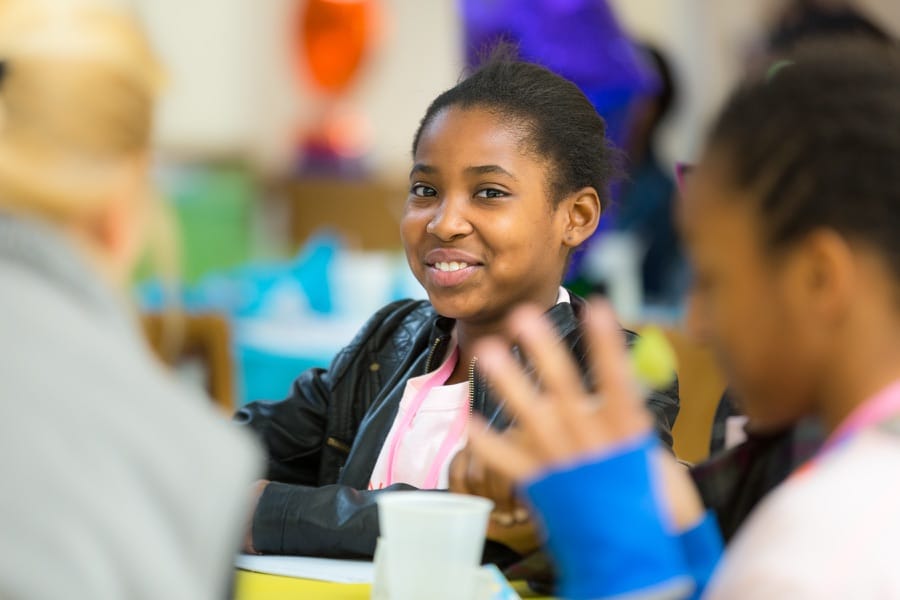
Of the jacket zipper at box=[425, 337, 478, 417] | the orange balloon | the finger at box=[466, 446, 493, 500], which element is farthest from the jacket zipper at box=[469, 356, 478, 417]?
the orange balloon

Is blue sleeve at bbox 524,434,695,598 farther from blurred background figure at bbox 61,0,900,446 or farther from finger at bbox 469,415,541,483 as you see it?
blurred background figure at bbox 61,0,900,446

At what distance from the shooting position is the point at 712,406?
143 cm

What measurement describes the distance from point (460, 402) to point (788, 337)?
2.25 ft

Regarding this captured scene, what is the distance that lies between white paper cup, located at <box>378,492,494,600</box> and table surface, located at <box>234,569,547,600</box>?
0.41 feet

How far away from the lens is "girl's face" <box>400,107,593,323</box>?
146 cm

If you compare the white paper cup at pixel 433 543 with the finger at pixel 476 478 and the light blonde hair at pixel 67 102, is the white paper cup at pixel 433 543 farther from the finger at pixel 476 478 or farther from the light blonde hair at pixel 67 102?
the light blonde hair at pixel 67 102

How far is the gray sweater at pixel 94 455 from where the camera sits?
0.66 metres

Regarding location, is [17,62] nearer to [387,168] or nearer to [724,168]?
[724,168]

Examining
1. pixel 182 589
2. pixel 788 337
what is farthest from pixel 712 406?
pixel 182 589

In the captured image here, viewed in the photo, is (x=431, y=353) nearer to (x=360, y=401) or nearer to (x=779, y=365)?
(x=360, y=401)

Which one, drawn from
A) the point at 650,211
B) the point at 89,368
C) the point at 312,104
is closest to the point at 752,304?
the point at 89,368

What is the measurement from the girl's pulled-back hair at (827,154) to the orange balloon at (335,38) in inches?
189

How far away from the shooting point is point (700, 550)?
85 cm

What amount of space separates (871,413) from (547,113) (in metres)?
0.82
